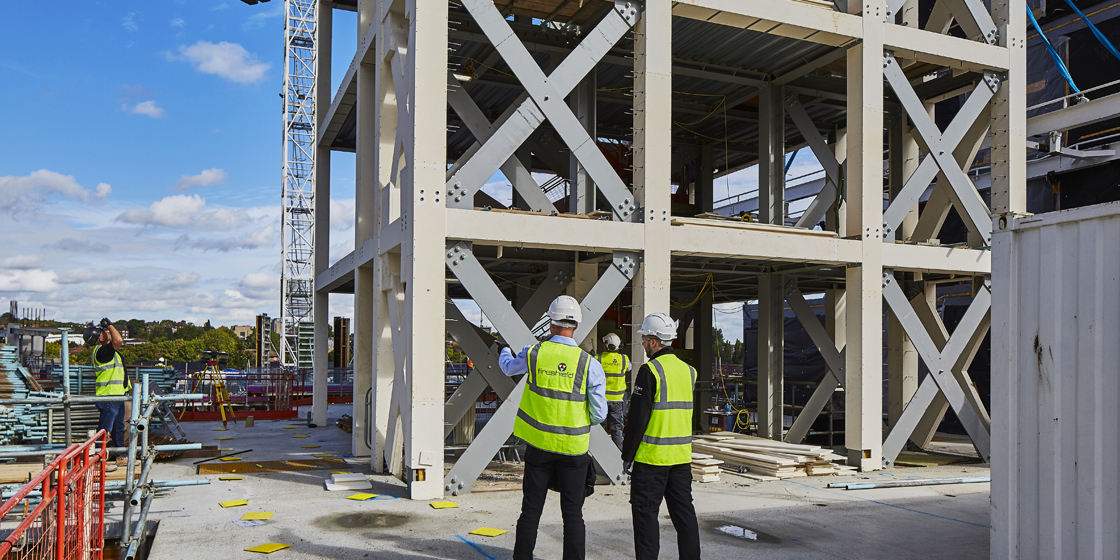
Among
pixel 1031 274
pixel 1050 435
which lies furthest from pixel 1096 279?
pixel 1050 435

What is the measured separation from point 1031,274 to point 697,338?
13927 mm

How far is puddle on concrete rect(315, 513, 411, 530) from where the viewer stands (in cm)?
803

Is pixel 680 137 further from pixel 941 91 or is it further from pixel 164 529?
pixel 164 529

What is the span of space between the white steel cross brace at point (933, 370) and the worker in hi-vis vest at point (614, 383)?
4.55m

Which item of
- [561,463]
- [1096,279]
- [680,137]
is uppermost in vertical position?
[680,137]

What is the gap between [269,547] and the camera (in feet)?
23.3

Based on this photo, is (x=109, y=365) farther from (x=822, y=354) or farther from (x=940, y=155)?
(x=940, y=155)

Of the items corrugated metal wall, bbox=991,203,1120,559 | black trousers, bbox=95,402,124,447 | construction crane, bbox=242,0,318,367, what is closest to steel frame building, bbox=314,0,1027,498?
black trousers, bbox=95,402,124,447

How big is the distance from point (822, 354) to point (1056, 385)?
33.6 ft

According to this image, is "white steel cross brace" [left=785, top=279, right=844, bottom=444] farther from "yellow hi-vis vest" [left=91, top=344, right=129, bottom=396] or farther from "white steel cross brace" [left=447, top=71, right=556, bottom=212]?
"yellow hi-vis vest" [left=91, top=344, right=129, bottom=396]

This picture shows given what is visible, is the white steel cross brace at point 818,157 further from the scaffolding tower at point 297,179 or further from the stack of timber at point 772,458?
the scaffolding tower at point 297,179

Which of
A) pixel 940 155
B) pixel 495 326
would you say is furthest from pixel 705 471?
pixel 940 155

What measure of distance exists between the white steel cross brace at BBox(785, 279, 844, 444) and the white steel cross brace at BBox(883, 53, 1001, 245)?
3.11 m

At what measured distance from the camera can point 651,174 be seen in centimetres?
1101
